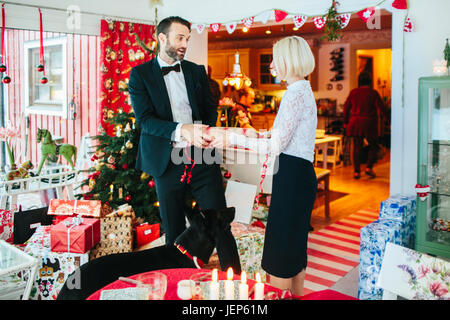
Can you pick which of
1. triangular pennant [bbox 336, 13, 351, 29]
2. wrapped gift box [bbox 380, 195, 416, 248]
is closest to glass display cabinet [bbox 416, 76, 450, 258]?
wrapped gift box [bbox 380, 195, 416, 248]

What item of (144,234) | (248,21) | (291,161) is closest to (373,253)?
(291,161)

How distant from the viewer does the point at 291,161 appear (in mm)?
2217

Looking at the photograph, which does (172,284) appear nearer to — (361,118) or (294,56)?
(294,56)

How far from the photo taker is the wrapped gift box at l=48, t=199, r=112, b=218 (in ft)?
10.5

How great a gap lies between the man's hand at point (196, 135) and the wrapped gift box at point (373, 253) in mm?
1239

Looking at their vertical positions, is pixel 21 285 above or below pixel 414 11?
below

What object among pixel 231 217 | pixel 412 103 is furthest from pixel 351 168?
pixel 231 217

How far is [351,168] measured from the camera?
28.6ft

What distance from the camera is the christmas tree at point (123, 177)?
377cm

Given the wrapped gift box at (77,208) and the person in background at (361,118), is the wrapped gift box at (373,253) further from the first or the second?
the person in background at (361,118)
